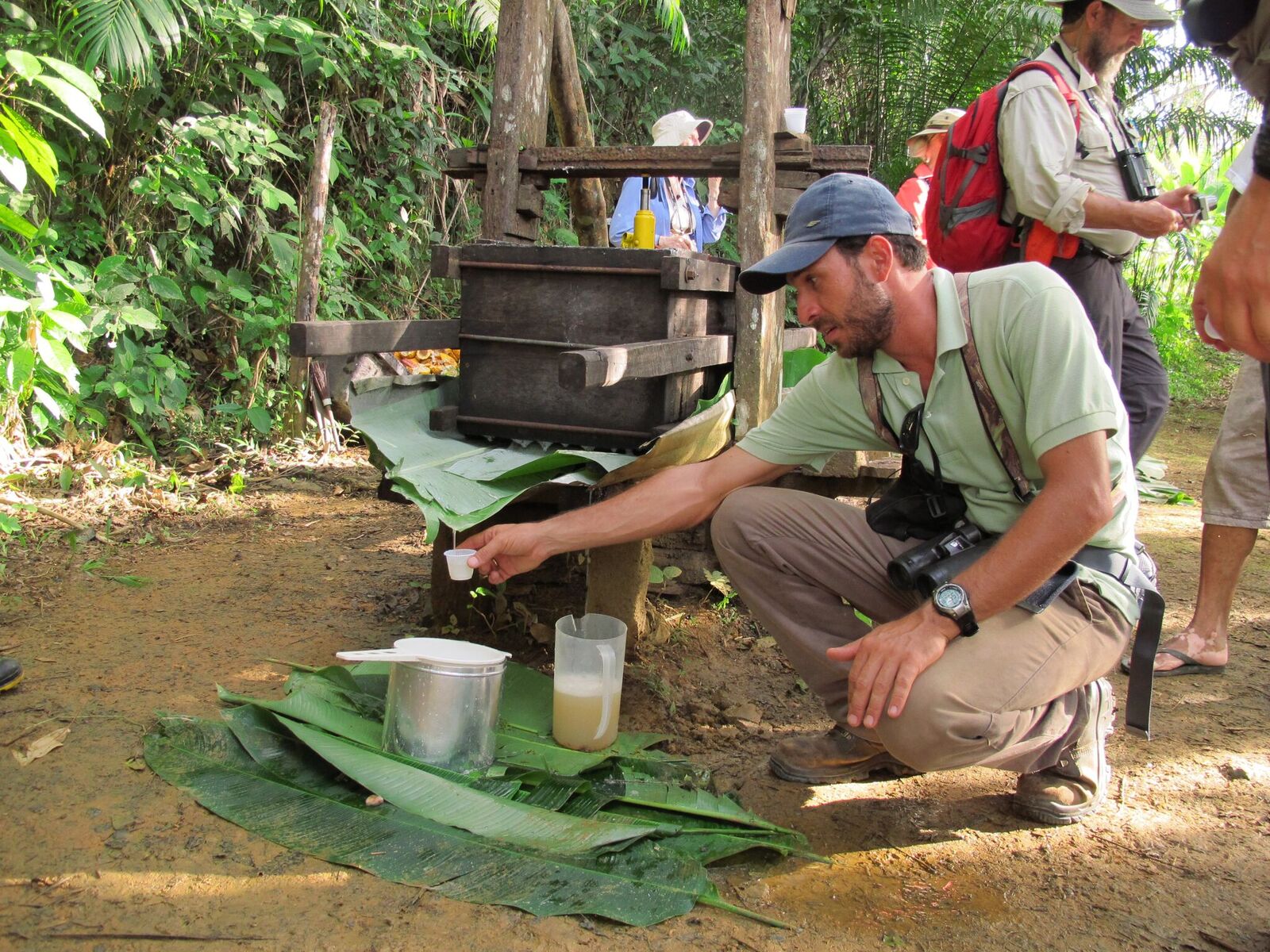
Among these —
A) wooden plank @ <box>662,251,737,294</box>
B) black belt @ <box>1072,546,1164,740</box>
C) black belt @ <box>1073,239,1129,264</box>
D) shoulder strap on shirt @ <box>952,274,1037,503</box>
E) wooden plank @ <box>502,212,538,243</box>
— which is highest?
wooden plank @ <box>502,212,538,243</box>

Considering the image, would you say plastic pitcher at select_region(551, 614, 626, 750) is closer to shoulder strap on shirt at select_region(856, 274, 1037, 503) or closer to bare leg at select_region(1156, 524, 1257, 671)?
shoulder strap on shirt at select_region(856, 274, 1037, 503)

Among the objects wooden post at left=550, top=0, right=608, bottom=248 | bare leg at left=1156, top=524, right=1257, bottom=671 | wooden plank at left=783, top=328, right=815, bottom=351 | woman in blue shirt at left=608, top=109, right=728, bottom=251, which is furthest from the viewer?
woman in blue shirt at left=608, top=109, right=728, bottom=251

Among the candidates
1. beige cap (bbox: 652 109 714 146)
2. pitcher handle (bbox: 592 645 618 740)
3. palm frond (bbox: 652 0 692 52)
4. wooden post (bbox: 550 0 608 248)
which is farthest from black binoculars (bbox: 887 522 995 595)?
palm frond (bbox: 652 0 692 52)

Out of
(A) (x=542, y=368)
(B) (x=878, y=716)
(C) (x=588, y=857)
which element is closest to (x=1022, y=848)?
(B) (x=878, y=716)

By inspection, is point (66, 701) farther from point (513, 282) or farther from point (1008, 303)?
point (1008, 303)

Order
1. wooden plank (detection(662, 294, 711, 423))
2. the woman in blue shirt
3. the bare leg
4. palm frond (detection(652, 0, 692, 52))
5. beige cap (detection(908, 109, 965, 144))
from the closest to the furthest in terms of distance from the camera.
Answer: wooden plank (detection(662, 294, 711, 423)), the bare leg, beige cap (detection(908, 109, 965, 144)), the woman in blue shirt, palm frond (detection(652, 0, 692, 52))

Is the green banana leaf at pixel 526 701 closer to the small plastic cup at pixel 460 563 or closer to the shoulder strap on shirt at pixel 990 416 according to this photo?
the small plastic cup at pixel 460 563

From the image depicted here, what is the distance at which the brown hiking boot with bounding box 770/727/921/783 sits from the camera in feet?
8.38

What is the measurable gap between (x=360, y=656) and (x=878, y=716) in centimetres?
112

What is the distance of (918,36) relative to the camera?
8695mm

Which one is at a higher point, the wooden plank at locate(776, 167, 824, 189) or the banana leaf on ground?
the wooden plank at locate(776, 167, 824, 189)

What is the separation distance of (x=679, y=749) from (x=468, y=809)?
71 centimetres

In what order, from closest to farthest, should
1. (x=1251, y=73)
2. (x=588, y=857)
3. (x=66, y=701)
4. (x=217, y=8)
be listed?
(x=1251, y=73)
(x=588, y=857)
(x=66, y=701)
(x=217, y=8)

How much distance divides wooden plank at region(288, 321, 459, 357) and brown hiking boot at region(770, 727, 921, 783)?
5.17 feet
